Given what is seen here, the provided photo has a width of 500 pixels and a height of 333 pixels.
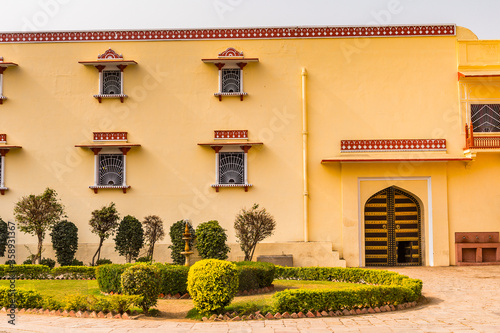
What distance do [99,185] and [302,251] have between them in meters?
7.19

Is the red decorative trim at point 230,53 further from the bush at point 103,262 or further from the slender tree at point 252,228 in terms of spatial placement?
the bush at point 103,262

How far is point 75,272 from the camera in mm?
16453

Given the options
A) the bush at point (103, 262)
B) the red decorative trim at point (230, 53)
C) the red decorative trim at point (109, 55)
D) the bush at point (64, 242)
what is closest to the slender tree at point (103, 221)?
the bush at point (103, 262)

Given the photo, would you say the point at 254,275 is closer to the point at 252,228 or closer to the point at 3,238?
the point at 252,228

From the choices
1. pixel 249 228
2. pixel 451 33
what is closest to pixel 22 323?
pixel 249 228

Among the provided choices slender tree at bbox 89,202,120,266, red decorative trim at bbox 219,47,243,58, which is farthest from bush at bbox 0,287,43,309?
red decorative trim at bbox 219,47,243,58

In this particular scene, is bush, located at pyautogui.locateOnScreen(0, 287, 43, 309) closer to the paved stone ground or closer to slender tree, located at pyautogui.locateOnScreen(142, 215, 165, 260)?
the paved stone ground

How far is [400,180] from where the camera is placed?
744 inches

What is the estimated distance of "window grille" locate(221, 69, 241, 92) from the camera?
1962cm

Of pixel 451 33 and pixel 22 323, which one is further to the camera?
pixel 451 33

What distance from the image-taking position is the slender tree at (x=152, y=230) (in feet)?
59.8

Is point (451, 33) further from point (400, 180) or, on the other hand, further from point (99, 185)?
point (99, 185)

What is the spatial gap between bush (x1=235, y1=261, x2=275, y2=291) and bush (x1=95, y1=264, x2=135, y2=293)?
2.67m

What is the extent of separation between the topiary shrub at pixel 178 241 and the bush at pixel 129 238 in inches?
40.3
